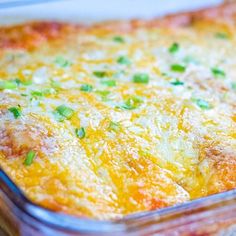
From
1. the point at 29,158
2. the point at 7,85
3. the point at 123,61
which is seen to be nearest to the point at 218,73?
the point at 123,61

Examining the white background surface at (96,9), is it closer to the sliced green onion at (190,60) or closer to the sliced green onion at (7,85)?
the sliced green onion at (190,60)

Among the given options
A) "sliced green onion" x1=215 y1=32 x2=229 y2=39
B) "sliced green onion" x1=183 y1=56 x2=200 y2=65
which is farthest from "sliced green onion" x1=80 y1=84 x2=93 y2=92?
"sliced green onion" x1=215 y1=32 x2=229 y2=39

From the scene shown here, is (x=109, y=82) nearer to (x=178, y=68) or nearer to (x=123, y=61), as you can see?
(x=123, y=61)

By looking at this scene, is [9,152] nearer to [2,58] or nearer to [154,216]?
[154,216]

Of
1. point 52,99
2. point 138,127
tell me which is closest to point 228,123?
point 138,127

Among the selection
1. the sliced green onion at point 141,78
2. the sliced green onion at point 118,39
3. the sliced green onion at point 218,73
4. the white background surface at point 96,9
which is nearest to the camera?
the sliced green onion at point 141,78

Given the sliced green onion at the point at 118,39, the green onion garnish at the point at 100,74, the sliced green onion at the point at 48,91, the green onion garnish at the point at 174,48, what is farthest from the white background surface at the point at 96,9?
the sliced green onion at the point at 48,91
